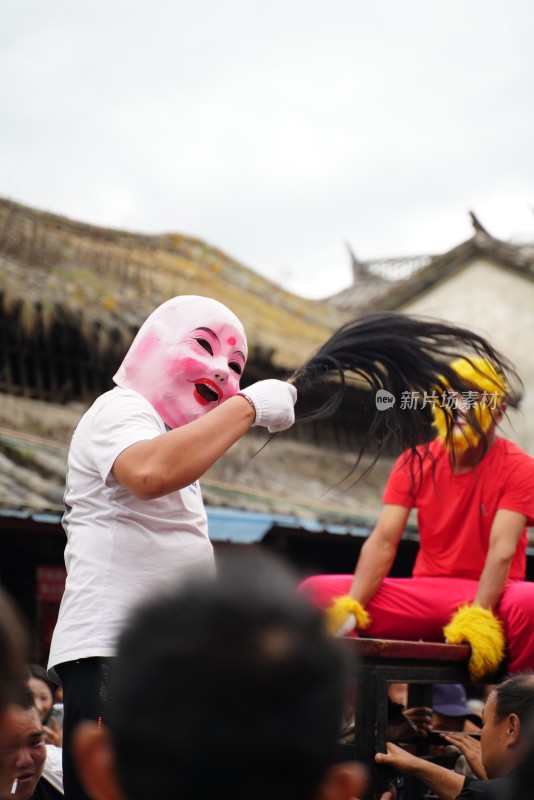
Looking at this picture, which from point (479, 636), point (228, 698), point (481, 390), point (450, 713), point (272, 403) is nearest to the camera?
point (228, 698)

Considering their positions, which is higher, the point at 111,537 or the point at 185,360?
the point at 185,360

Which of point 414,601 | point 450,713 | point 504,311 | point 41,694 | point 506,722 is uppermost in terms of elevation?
point 504,311

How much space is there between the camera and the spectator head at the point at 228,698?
1113mm

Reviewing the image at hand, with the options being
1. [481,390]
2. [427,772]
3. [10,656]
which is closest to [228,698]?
[10,656]

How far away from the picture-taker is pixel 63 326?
826cm

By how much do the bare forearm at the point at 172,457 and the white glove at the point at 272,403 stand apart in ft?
0.49

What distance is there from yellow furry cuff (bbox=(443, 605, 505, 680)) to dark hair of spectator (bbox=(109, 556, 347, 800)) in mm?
2510

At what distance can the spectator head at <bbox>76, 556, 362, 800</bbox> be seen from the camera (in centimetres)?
111

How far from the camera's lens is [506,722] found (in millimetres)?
2939

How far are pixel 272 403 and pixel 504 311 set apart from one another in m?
13.2

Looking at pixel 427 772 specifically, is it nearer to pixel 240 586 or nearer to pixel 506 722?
pixel 506 722

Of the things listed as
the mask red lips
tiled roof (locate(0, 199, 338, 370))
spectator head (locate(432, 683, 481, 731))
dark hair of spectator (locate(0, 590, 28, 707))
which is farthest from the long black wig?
tiled roof (locate(0, 199, 338, 370))

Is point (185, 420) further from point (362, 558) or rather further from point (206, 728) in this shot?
point (206, 728)

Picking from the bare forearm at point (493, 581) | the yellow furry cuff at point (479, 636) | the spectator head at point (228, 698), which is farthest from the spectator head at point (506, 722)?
the spectator head at point (228, 698)
